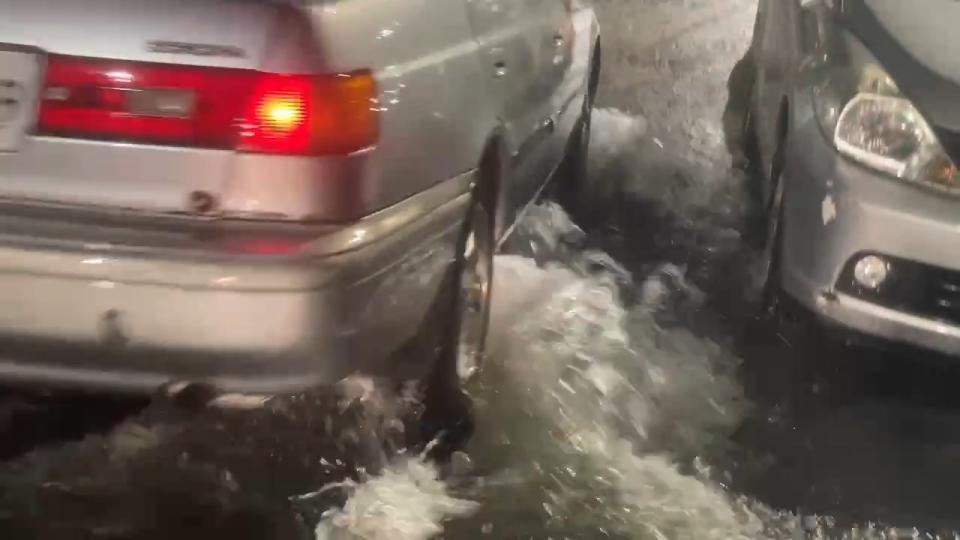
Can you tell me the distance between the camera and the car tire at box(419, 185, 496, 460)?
3459mm

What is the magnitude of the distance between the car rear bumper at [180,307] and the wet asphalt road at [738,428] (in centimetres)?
64

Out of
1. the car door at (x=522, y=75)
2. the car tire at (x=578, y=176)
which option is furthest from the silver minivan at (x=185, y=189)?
the car tire at (x=578, y=176)

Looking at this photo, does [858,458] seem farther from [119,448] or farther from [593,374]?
[119,448]

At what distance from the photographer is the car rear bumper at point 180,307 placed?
102 inches

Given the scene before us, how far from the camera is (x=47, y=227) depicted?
2.62m

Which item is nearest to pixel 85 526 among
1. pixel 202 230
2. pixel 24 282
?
pixel 24 282

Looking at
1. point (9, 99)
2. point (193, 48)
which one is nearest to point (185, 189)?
point (193, 48)

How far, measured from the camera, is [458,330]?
353 cm

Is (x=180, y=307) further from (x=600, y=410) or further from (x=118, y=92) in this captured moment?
(x=600, y=410)

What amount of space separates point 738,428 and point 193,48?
2.20 metres

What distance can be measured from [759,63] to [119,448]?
3.80 meters

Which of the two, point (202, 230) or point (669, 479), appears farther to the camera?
point (669, 479)

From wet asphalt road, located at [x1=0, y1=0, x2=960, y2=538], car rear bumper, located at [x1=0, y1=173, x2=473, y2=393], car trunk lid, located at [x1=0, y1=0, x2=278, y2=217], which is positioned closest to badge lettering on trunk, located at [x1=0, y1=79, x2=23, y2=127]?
car trunk lid, located at [x1=0, y1=0, x2=278, y2=217]

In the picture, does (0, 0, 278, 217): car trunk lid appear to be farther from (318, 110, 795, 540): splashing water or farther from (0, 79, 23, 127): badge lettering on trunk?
(318, 110, 795, 540): splashing water
